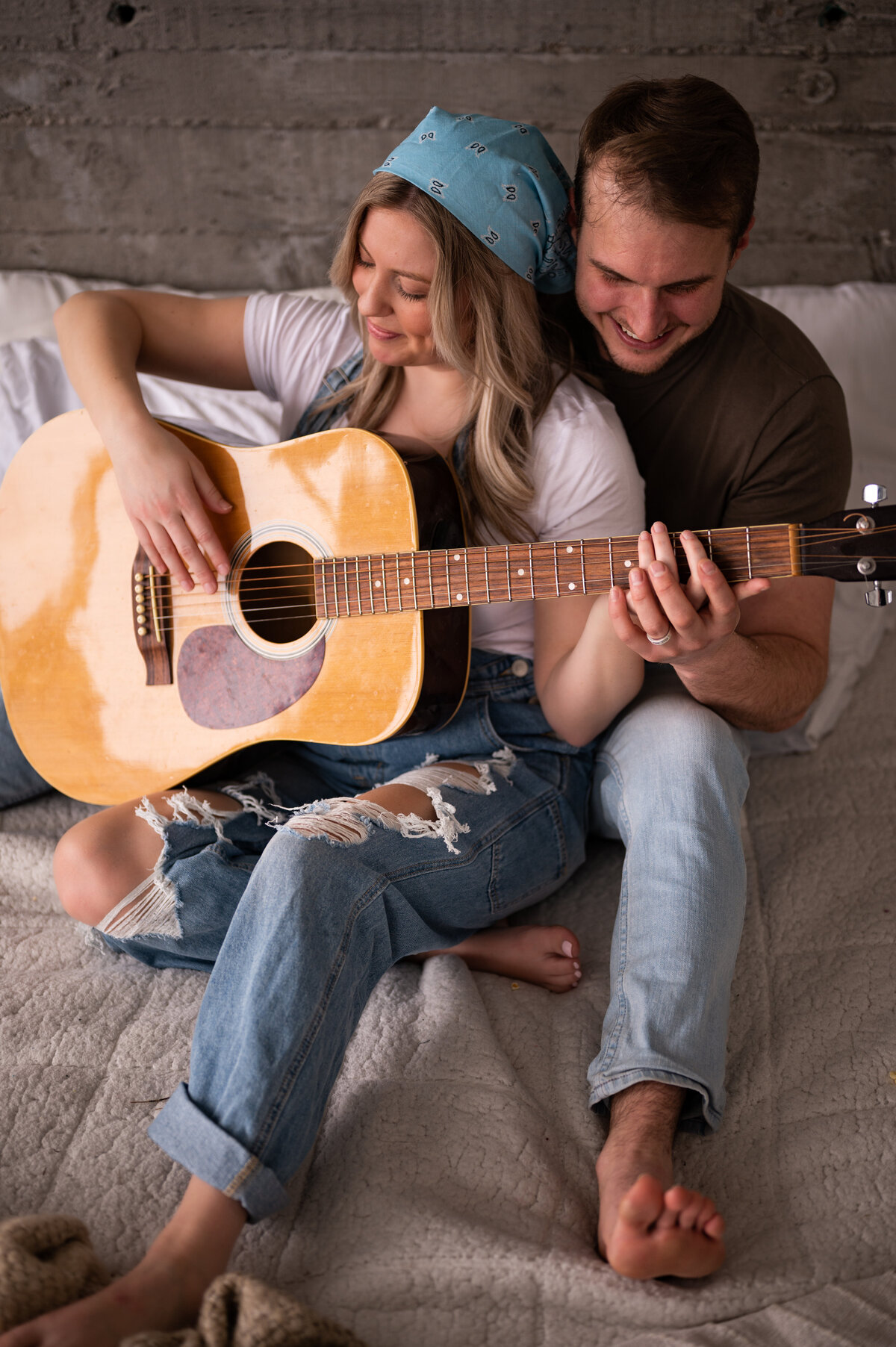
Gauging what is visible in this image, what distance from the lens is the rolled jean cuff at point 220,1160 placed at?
0.86 meters

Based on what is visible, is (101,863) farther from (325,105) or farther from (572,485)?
(325,105)

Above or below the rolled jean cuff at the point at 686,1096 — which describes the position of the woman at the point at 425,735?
above

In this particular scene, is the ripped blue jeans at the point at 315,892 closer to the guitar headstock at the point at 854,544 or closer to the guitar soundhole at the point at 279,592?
the guitar soundhole at the point at 279,592

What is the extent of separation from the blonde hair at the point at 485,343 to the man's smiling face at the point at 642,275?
0.31 feet

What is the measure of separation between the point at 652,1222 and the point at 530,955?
402 mm

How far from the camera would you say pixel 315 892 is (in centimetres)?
98

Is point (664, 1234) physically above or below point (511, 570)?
below

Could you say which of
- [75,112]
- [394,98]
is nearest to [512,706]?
[394,98]

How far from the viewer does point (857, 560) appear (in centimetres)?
98

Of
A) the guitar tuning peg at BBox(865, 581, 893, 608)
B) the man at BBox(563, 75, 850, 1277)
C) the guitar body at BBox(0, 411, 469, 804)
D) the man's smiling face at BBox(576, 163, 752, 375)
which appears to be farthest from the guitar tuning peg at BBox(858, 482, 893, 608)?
the guitar body at BBox(0, 411, 469, 804)

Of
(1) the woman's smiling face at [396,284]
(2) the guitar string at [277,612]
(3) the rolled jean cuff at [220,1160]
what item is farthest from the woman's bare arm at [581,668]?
(3) the rolled jean cuff at [220,1160]

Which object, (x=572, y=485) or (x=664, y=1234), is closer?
(x=664, y=1234)

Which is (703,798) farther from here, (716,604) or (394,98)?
(394,98)

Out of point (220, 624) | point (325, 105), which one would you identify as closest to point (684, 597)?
point (220, 624)
